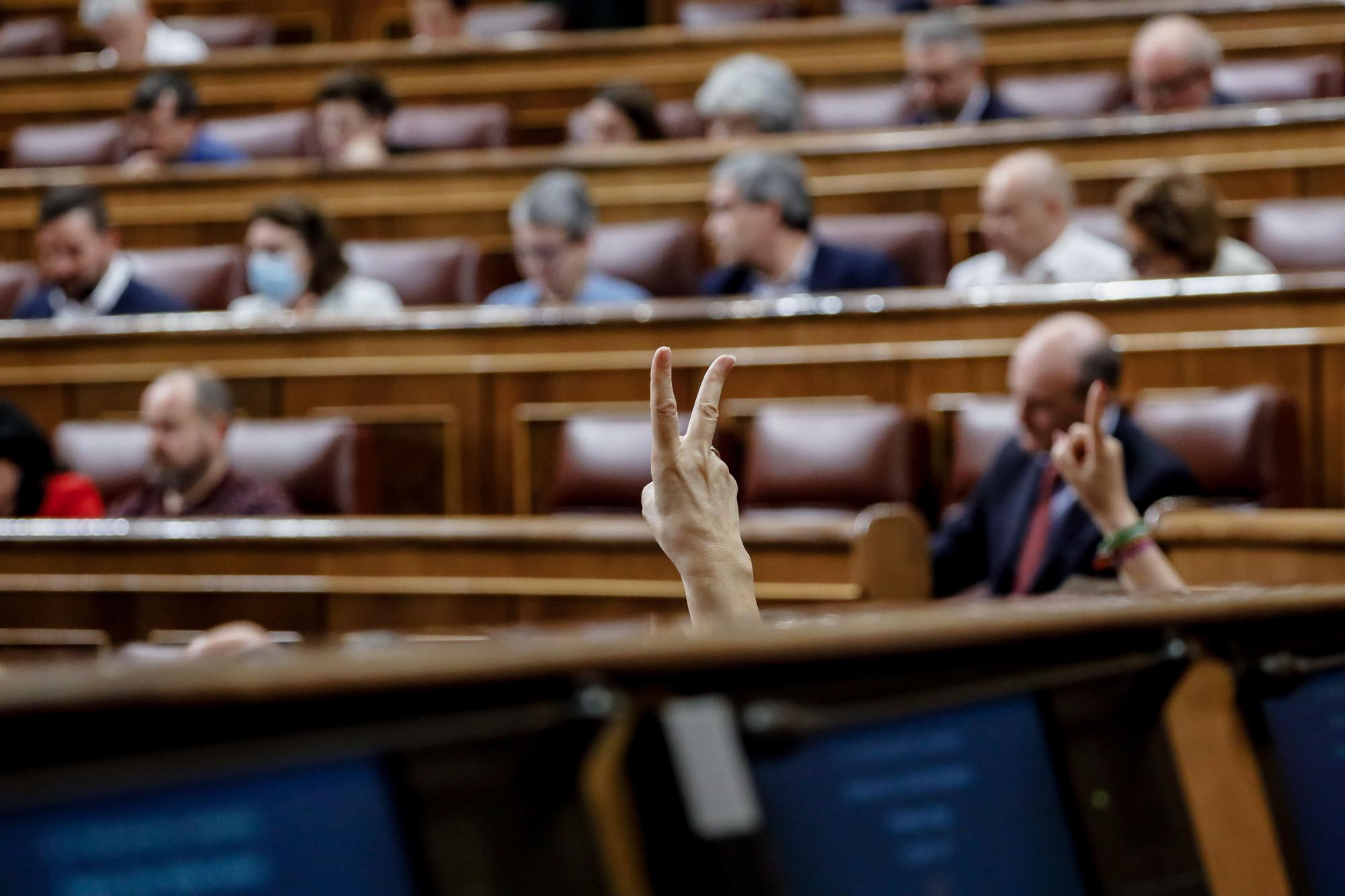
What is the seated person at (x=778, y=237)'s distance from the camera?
1490mm

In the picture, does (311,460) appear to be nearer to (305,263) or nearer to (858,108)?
(305,263)

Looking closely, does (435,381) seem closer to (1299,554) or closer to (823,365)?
(823,365)

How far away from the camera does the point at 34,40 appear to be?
2.60 metres

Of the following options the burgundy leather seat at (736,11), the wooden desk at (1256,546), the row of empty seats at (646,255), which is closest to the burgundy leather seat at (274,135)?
the row of empty seats at (646,255)

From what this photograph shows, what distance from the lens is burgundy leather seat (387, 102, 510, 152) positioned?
2.04 meters

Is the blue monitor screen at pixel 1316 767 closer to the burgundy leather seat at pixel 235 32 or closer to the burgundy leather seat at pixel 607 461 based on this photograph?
the burgundy leather seat at pixel 607 461

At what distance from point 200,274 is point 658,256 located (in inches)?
19.8

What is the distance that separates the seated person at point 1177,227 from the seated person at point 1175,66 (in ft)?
0.95

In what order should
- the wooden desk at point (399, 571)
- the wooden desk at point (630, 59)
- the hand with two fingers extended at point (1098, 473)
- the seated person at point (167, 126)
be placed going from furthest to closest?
the seated person at point (167, 126), the wooden desk at point (630, 59), the wooden desk at point (399, 571), the hand with two fingers extended at point (1098, 473)

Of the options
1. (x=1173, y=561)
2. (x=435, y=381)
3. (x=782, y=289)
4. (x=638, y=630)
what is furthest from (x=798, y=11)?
(x=638, y=630)

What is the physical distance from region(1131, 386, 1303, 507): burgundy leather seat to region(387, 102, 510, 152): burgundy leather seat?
1.08 meters

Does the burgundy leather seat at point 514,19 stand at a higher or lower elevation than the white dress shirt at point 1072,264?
higher

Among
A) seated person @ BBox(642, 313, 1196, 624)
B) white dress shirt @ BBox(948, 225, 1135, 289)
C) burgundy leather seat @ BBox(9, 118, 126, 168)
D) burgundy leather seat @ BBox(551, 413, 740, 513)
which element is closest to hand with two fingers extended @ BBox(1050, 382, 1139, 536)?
seated person @ BBox(642, 313, 1196, 624)

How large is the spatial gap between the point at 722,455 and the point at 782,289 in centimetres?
26
